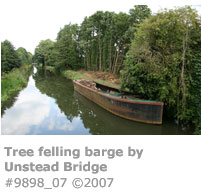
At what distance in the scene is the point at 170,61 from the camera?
7695mm

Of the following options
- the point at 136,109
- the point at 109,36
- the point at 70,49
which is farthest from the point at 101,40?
the point at 136,109

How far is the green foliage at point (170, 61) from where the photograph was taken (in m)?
7.30

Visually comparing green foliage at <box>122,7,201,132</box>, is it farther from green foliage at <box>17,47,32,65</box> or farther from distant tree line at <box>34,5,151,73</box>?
green foliage at <box>17,47,32,65</box>

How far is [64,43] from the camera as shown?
106 feet

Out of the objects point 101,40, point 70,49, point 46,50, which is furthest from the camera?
point 46,50

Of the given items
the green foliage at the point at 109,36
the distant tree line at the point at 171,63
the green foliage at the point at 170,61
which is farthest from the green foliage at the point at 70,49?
the green foliage at the point at 170,61

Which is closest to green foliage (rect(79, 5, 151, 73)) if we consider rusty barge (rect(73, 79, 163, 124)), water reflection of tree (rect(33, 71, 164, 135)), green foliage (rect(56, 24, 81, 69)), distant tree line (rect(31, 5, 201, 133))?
green foliage (rect(56, 24, 81, 69))

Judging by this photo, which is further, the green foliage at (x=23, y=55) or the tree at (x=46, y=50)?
the tree at (x=46, y=50)

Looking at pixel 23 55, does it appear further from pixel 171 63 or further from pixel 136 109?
pixel 171 63

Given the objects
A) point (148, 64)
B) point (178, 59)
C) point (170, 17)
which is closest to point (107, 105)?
point (148, 64)

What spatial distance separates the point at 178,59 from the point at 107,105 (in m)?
4.54

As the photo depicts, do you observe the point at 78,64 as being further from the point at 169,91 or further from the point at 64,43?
the point at 169,91

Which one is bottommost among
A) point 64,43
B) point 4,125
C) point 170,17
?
point 4,125

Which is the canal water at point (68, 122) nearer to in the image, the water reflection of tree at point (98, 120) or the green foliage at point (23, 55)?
the water reflection of tree at point (98, 120)
